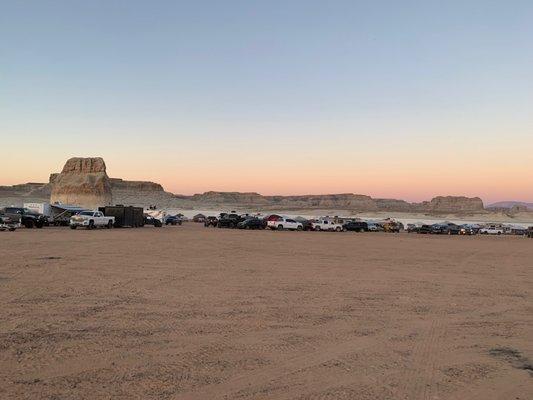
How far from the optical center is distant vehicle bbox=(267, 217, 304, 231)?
5512 centimetres

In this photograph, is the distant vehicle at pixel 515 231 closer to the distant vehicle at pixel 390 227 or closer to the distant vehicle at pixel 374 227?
the distant vehicle at pixel 390 227

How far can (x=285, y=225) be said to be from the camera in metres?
55.3

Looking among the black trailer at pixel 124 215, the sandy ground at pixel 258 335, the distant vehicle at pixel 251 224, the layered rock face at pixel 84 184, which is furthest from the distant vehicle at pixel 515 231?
the layered rock face at pixel 84 184

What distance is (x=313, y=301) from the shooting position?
38.5 feet

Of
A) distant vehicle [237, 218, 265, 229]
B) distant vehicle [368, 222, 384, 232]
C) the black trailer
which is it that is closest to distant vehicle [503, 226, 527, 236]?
distant vehicle [368, 222, 384, 232]

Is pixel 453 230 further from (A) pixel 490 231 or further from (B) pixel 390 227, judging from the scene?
(A) pixel 490 231

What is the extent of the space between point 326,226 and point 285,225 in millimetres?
5047

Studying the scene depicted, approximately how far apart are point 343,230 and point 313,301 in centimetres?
4861

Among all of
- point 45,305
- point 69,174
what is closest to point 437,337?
point 45,305

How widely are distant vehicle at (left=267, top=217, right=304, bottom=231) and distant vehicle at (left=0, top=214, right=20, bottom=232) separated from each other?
77.8ft

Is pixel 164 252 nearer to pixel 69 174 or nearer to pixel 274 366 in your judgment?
pixel 274 366

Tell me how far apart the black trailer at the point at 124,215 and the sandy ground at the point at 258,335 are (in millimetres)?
35522

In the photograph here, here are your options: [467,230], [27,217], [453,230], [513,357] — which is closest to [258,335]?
[513,357]

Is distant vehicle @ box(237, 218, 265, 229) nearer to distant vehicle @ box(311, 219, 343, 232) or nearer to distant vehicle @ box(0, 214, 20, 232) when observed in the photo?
distant vehicle @ box(311, 219, 343, 232)
